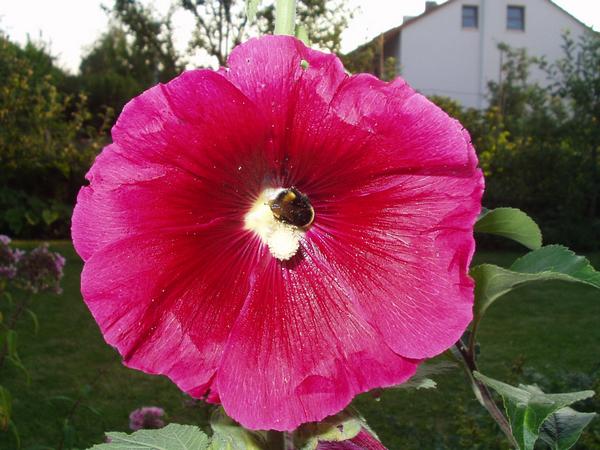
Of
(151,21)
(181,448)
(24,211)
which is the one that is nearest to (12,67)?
(24,211)

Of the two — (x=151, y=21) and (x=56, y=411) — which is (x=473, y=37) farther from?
(x=56, y=411)

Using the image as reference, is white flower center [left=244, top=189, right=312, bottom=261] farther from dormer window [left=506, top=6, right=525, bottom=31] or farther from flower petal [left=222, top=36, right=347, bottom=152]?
dormer window [left=506, top=6, right=525, bottom=31]

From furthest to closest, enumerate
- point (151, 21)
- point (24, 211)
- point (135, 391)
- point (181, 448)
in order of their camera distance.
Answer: point (151, 21), point (24, 211), point (135, 391), point (181, 448)

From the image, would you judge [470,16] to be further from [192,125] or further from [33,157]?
[192,125]

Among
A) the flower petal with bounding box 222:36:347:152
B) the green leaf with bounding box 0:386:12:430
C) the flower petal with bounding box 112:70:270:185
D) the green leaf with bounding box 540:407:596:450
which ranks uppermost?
the flower petal with bounding box 222:36:347:152

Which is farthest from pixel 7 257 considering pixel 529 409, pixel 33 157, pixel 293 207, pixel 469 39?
pixel 469 39

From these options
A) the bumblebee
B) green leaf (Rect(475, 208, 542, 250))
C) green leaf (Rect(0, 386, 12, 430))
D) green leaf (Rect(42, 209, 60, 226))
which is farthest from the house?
the bumblebee

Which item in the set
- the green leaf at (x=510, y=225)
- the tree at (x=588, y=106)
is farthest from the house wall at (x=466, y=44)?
the green leaf at (x=510, y=225)
